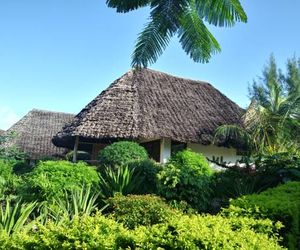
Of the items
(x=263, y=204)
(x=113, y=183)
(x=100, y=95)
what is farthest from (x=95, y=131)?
(x=263, y=204)

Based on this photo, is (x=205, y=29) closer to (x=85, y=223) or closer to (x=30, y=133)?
(x=85, y=223)

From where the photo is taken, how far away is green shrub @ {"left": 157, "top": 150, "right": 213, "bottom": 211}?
1005 centimetres

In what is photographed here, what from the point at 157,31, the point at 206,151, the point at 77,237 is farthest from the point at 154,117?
the point at 77,237

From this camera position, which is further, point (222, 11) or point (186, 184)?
point (186, 184)

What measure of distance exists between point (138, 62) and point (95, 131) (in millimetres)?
9713

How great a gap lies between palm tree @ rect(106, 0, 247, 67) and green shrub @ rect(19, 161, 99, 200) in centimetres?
349

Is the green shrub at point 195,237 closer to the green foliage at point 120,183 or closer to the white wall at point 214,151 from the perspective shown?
the green foliage at point 120,183

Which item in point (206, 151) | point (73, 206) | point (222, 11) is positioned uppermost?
point (222, 11)

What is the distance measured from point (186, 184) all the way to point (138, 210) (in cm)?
222

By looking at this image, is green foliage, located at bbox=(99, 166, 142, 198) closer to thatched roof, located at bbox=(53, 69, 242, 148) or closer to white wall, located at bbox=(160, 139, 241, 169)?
thatched roof, located at bbox=(53, 69, 242, 148)

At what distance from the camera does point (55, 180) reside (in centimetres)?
1089

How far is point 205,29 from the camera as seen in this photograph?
987 centimetres

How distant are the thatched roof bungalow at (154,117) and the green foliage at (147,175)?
6095 millimetres

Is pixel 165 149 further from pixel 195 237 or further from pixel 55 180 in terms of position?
pixel 195 237
